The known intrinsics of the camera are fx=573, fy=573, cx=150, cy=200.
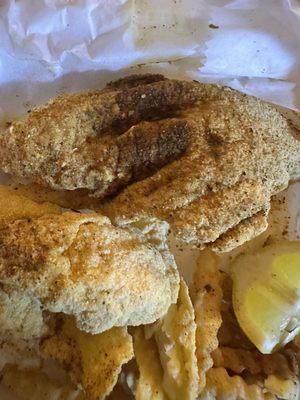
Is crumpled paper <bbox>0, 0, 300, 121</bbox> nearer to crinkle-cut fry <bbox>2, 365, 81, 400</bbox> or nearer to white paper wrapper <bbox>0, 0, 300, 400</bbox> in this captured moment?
white paper wrapper <bbox>0, 0, 300, 400</bbox>

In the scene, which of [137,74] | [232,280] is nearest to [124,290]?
[232,280]

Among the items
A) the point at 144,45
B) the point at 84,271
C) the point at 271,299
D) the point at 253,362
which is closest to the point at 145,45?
the point at 144,45

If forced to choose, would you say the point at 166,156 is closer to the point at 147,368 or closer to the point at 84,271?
the point at 84,271

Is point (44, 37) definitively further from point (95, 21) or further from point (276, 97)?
point (276, 97)

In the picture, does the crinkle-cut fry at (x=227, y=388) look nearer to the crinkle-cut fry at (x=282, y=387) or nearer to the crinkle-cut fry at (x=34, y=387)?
the crinkle-cut fry at (x=282, y=387)

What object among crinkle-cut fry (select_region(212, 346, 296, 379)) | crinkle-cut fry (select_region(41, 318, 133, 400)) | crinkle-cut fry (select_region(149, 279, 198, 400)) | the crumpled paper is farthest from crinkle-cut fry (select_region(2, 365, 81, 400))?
the crumpled paper

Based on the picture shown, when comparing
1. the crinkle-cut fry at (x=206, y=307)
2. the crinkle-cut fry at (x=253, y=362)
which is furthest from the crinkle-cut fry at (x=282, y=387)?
the crinkle-cut fry at (x=206, y=307)
